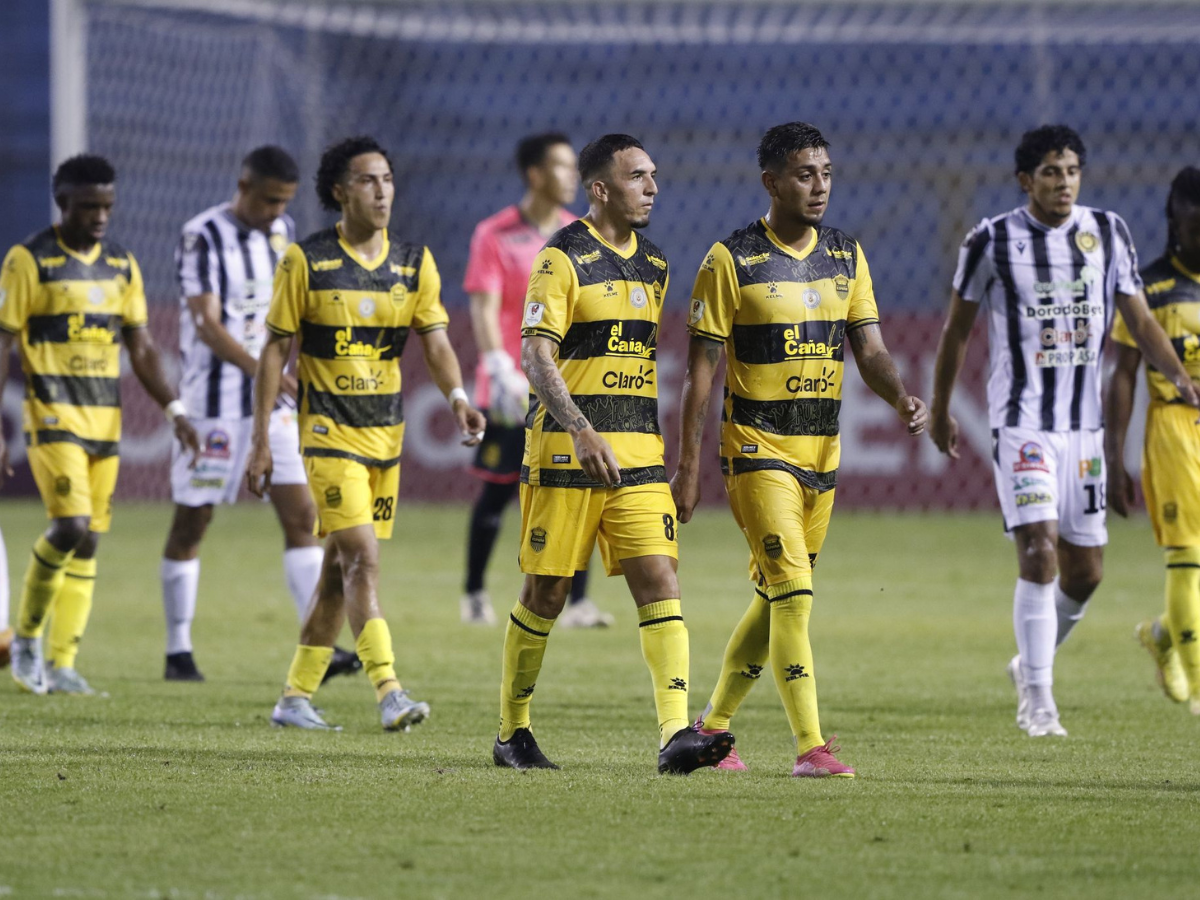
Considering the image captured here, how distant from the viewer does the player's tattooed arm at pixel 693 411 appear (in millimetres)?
5641

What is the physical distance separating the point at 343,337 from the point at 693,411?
5.44 feet

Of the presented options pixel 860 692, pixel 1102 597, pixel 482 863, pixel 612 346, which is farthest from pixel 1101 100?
pixel 482 863

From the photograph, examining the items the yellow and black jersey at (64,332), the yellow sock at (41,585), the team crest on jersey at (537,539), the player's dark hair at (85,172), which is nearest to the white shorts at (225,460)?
the yellow and black jersey at (64,332)

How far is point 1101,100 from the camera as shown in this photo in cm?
2036

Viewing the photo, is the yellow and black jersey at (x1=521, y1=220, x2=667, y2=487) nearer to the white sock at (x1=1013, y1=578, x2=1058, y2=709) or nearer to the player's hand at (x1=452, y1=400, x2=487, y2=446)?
the player's hand at (x1=452, y1=400, x2=487, y2=446)

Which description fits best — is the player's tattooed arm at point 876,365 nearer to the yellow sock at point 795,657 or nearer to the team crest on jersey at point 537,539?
the yellow sock at point 795,657

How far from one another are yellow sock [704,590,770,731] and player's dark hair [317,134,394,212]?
7.07ft

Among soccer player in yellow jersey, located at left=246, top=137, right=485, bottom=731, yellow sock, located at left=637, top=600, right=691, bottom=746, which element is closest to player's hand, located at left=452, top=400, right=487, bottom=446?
soccer player in yellow jersey, located at left=246, top=137, right=485, bottom=731

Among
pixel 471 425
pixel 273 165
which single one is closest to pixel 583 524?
pixel 471 425

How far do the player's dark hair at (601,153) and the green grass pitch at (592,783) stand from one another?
Answer: 175cm

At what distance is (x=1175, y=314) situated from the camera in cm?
748

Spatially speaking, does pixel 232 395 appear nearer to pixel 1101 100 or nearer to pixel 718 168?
pixel 718 168

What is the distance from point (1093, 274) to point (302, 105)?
44.8 ft

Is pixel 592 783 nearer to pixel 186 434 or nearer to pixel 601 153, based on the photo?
pixel 601 153
